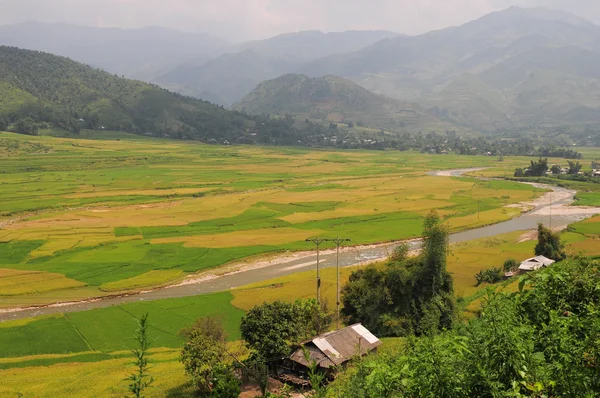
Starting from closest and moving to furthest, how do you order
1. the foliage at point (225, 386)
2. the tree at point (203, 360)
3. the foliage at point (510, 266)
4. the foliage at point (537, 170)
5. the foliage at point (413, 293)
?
the foliage at point (225, 386) → the tree at point (203, 360) → the foliage at point (413, 293) → the foliage at point (510, 266) → the foliage at point (537, 170)

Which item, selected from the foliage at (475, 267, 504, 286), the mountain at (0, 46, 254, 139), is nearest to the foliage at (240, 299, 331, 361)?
the foliage at (475, 267, 504, 286)

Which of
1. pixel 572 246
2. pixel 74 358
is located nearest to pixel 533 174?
pixel 572 246

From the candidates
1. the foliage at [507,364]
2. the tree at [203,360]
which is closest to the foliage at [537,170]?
the tree at [203,360]

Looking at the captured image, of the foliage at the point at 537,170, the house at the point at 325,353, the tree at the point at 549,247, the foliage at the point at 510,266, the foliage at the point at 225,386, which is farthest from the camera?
the foliage at the point at 537,170

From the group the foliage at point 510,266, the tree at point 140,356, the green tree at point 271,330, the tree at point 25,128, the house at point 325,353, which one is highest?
the tree at point 25,128

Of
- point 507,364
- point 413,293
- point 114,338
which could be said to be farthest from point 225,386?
point 507,364

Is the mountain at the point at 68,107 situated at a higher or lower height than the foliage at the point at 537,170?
higher

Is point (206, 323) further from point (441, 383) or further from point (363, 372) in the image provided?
point (441, 383)

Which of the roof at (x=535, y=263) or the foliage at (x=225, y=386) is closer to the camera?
the foliage at (x=225, y=386)

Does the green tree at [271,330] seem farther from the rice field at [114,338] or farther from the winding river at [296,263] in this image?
the winding river at [296,263]
